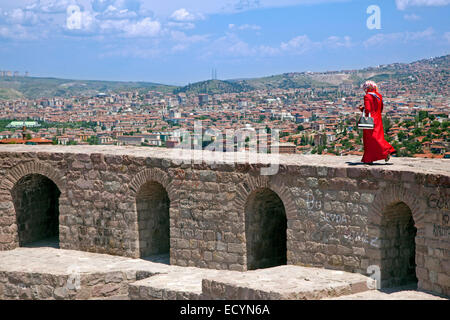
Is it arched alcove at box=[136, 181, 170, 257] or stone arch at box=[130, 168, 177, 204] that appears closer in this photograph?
stone arch at box=[130, 168, 177, 204]

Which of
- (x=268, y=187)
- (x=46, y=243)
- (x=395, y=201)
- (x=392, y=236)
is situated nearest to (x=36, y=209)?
(x=46, y=243)

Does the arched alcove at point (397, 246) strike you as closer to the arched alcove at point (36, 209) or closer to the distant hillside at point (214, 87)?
the arched alcove at point (36, 209)

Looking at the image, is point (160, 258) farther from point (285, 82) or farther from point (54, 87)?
point (54, 87)

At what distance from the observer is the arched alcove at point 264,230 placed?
10258 millimetres

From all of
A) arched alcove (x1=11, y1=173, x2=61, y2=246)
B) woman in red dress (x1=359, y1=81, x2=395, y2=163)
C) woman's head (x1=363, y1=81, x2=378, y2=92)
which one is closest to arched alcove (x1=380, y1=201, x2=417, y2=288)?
woman in red dress (x1=359, y1=81, x2=395, y2=163)

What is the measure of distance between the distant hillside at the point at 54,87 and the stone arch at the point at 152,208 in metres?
119

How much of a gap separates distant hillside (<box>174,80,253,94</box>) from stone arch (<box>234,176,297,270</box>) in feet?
303

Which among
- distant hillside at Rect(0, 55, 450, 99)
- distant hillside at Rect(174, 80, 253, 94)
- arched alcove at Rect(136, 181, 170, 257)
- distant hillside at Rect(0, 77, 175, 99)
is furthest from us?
distant hillside at Rect(0, 77, 175, 99)

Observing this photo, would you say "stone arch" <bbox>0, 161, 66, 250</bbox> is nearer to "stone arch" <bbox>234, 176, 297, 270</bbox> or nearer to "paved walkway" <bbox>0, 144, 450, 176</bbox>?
"paved walkway" <bbox>0, 144, 450, 176</bbox>

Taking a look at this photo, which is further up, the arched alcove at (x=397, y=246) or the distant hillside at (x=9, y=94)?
the distant hillside at (x=9, y=94)

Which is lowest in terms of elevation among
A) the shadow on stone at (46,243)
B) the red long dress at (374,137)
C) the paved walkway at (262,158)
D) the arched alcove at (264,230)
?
the shadow on stone at (46,243)

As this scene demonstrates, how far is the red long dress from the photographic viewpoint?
9.21m

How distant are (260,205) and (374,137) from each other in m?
2.32

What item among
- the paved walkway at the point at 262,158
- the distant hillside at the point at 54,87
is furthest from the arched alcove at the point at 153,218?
the distant hillside at the point at 54,87
